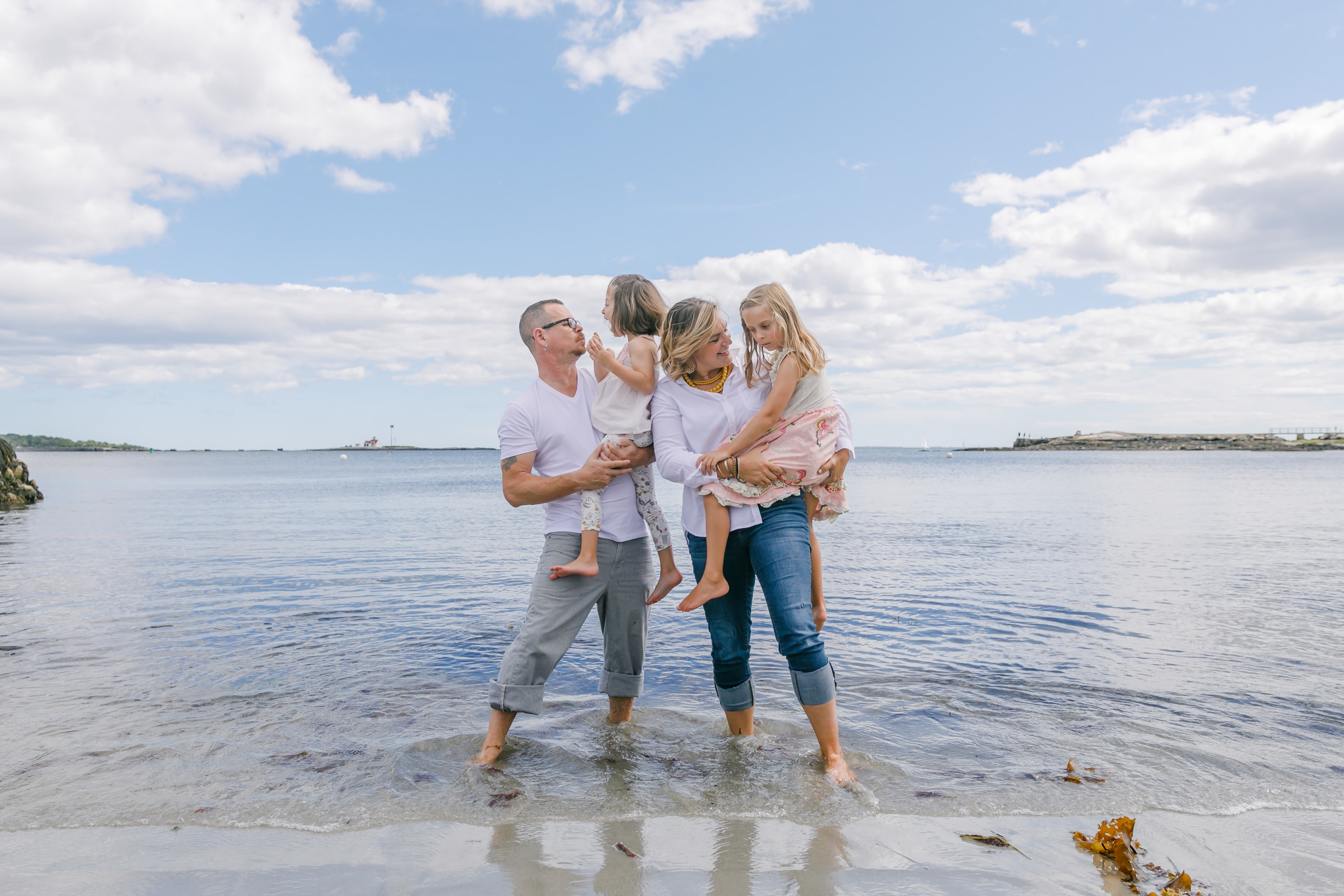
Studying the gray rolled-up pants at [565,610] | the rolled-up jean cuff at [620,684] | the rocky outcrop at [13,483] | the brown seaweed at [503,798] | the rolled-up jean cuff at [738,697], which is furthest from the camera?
the rocky outcrop at [13,483]

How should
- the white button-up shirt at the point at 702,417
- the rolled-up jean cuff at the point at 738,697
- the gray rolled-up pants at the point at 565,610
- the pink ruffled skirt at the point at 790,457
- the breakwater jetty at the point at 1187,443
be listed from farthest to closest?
the breakwater jetty at the point at 1187,443, the rolled-up jean cuff at the point at 738,697, the gray rolled-up pants at the point at 565,610, the white button-up shirt at the point at 702,417, the pink ruffled skirt at the point at 790,457

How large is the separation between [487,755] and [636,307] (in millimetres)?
2680

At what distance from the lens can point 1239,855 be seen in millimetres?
3127

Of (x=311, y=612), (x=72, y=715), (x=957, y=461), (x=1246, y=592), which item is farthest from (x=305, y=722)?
(x=957, y=461)

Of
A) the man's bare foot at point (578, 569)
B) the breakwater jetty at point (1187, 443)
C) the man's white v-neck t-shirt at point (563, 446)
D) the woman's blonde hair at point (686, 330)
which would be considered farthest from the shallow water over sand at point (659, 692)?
the breakwater jetty at point (1187, 443)

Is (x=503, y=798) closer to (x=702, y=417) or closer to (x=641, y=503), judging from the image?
(x=641, y=503)

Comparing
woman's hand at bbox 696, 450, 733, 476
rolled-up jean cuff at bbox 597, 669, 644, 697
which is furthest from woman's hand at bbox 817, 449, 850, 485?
rolled-up jean cuff at bbox 597, 669, 644, 697

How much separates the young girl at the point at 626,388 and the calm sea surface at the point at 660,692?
47.0 inches

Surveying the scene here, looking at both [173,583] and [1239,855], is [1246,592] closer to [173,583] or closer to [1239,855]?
[1239,855]

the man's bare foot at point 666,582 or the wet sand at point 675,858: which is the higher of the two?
the man's bare foot at point 666,582

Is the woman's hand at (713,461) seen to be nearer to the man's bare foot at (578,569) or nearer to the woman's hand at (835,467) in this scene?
the woman's hand at (835,467)

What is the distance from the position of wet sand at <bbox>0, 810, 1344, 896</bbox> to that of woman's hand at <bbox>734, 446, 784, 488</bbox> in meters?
1.61

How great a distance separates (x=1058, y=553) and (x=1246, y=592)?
424cm

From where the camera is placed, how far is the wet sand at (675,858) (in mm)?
2846
